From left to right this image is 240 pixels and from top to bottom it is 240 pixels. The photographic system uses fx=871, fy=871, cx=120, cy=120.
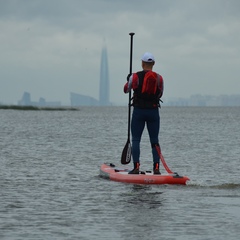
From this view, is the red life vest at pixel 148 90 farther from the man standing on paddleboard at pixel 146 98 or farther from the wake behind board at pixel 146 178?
the wake behind board at pixel 146 178

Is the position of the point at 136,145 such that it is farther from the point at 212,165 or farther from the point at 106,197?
the point at 212,165

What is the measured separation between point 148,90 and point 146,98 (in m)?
0.22

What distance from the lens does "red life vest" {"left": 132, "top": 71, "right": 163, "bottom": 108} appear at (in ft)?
50.4

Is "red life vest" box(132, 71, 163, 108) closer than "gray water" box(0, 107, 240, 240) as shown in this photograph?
No

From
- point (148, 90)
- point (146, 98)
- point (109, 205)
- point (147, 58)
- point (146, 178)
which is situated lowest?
point (109, 205)

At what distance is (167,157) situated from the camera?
25688 millimetres

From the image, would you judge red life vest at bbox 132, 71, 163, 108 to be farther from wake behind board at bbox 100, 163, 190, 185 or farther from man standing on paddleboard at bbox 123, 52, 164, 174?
wake behind board at bbox 100, 163, 190, 185

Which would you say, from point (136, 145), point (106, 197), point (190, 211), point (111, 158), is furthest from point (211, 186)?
point (111, 158)

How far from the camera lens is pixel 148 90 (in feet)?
50.5

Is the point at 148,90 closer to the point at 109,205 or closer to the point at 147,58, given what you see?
the point at 147,58

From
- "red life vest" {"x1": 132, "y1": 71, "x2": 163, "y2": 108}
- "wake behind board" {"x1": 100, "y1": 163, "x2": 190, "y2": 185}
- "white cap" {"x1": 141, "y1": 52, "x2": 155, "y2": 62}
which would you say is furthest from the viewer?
"white cap" {"x1": 141, "y1": 52, "x2": 155, "y2": 62}

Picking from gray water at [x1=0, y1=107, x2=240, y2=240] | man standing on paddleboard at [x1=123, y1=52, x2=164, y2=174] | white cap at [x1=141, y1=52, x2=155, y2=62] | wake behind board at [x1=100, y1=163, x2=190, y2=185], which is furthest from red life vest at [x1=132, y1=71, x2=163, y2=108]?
gray water at [x1=0, y1=107, x2=240, y2=240]

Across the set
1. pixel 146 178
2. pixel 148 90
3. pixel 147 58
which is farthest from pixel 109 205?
pixel 147 58

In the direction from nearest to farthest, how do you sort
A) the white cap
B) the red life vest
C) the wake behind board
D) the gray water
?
the gray water < the wake behind board < the red life vest < the white cap
